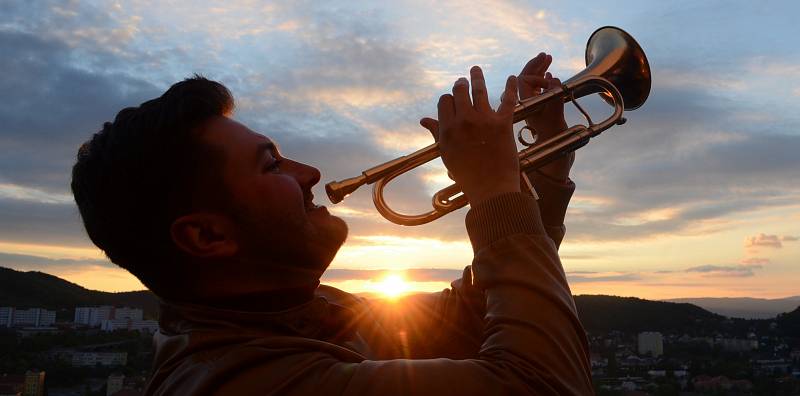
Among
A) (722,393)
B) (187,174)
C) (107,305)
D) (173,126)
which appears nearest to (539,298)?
(187,174)

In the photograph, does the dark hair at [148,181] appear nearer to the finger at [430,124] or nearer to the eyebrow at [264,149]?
the eyebrow at [264,149]

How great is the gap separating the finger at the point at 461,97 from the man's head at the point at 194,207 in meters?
0.48

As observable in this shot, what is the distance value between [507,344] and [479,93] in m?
0.62

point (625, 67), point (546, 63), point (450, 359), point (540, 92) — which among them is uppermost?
point (625, 67)

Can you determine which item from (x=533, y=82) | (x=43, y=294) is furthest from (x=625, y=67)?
(x=43, y=294)

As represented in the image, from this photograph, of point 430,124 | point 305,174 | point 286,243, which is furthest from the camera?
point 430,124

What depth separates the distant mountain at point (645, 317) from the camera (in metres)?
19.9

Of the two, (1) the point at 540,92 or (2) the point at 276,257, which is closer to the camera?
(2) the point at 276,257

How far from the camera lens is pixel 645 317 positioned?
920 inches

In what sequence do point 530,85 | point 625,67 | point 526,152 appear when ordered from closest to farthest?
point 526,152, point 530,85, point 625,67

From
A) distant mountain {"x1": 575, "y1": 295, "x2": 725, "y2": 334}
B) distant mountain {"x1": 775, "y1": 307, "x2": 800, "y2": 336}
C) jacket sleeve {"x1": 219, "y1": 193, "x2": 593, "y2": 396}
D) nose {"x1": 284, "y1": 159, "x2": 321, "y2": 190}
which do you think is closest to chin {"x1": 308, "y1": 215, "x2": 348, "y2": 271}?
nose {"x1": 284, "y1": 159, "x2": 321, "y2": 190}

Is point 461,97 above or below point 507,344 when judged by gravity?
above

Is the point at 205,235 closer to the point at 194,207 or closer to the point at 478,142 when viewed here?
the point at 194,207

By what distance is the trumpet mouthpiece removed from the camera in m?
2.32
